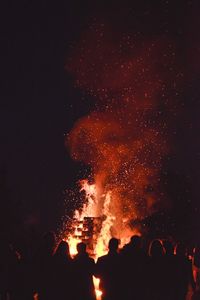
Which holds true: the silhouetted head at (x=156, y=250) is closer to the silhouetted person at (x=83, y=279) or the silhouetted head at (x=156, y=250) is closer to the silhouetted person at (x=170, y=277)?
the silhouetted person at (x=170, y=277)

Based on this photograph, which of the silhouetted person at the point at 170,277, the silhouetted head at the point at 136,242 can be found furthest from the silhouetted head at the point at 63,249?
the silhouetted person at the point at 170,277

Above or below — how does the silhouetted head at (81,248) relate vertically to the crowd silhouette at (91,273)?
above

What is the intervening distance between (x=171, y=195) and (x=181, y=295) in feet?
134

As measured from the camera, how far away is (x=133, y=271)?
8.06 metres

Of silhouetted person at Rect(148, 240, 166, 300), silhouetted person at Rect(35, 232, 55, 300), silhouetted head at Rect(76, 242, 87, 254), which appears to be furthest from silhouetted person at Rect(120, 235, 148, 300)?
silhouetted person at Rect(35, 232, 55, 300)

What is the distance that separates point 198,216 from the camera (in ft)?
152

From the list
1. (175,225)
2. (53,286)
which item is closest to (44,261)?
(53,286)

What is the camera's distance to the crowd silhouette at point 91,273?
25.7 ft

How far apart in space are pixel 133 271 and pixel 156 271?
415mm

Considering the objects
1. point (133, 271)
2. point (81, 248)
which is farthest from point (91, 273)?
point (133, 271)

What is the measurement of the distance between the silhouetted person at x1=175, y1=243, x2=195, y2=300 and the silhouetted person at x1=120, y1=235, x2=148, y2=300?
582 millimetres

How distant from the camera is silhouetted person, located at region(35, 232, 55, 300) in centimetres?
789

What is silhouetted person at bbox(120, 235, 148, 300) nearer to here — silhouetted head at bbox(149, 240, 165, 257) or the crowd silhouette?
the crowd silhouette

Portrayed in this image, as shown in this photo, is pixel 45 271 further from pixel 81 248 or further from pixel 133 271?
pixel 133 271
